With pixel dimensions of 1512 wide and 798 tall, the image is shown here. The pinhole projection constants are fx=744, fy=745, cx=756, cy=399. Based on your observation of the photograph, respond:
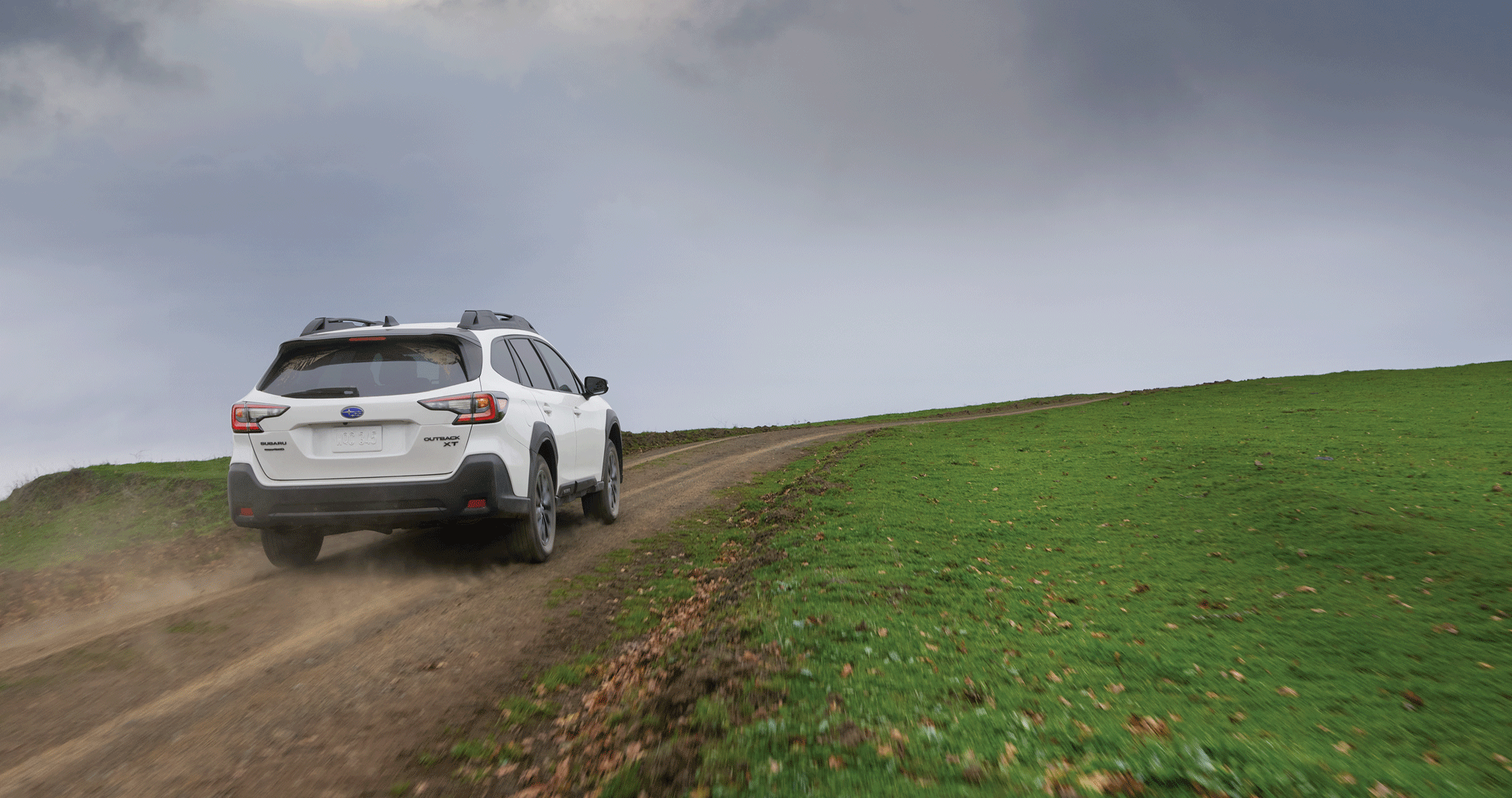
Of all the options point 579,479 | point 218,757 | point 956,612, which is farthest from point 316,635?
point 956,612

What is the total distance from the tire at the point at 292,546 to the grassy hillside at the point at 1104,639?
382cm

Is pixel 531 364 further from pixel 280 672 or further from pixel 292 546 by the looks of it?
pixel 280 672

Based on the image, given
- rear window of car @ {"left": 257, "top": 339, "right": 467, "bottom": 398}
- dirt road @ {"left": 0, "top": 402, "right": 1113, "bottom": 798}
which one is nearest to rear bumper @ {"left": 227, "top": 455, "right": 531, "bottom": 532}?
dirt road @ {"left": 0, "top": 402, "right": 1113, "bottom": 798}

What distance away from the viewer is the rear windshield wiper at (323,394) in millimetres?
6625

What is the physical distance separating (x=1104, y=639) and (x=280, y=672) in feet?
19.3

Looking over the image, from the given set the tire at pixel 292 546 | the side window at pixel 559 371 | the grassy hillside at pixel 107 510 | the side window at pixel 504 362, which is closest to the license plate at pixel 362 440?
the side window at pixel 504 362

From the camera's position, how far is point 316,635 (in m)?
5.56

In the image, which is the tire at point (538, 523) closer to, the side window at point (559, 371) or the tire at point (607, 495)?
the side window at point (559, 371)

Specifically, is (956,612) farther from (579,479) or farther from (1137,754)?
(579,479)

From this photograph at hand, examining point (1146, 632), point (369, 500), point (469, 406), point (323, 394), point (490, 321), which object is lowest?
point (1146, 632)

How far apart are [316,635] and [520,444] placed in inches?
93.0

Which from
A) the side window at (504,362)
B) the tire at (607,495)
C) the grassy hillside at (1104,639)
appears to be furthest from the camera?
the tire at (607,495)

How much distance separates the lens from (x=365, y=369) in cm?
684

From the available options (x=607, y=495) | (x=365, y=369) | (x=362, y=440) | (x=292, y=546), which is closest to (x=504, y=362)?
(x=365, y=369)
